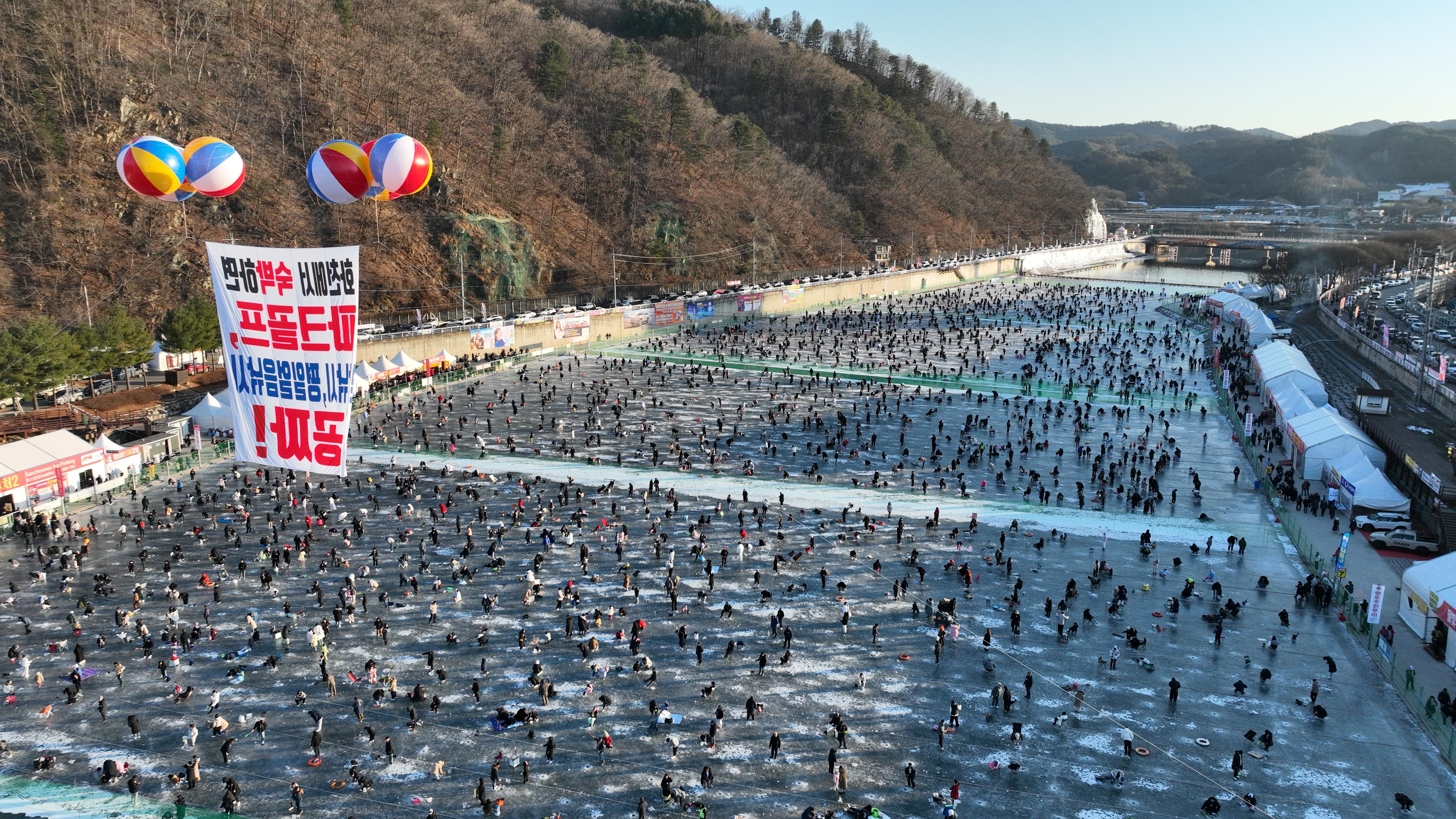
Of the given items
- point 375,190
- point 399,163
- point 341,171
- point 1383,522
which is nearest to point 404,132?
point 375,190

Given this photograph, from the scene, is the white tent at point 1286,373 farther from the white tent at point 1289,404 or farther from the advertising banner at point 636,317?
the advertising banner at point 636,317

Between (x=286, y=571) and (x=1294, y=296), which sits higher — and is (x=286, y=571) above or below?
below

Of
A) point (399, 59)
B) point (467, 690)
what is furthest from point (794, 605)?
point (399, 59)

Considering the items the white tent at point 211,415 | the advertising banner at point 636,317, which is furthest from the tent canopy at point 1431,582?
the advertising banner at point 636,317

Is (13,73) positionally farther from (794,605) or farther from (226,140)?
(794,605)

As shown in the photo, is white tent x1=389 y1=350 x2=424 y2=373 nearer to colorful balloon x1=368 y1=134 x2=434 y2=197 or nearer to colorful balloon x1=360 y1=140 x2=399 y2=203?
colorful balloon x1=360 y1=140 x2=399 y2=203
